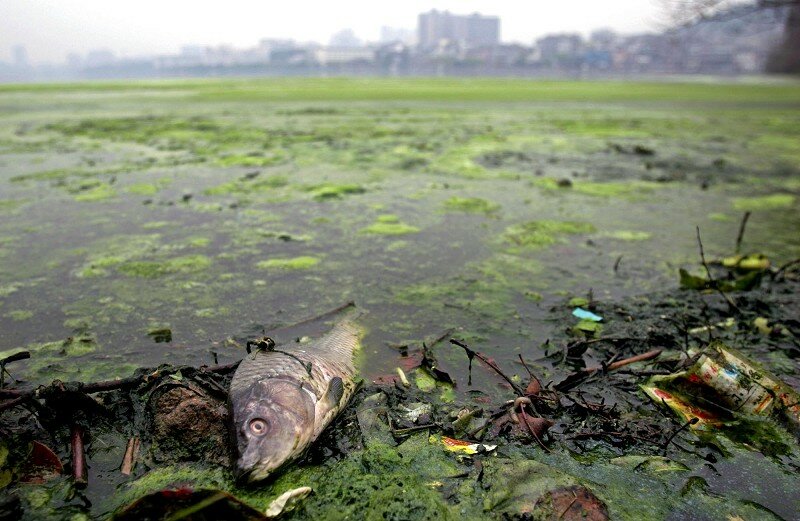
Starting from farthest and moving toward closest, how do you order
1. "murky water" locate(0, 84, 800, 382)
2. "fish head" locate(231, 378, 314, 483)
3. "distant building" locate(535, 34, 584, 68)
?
"distant building" locate(535, 34, 584, 68)
"murky water" locate(0, 84, 800, 382)
"fish head" locate(231, 378, 314, 483)

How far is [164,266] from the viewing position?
4.22 metres

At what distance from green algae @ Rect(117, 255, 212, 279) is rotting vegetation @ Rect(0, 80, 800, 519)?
3 centimetres

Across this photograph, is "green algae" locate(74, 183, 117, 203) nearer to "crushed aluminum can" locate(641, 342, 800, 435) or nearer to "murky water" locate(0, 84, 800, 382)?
"murky water" locate(0, 84, 800, 382)

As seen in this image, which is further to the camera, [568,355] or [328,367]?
[568,355]

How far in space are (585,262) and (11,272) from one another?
4.47 meters

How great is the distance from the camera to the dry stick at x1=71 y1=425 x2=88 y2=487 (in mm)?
1885

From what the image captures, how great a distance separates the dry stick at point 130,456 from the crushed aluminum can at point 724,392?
2.19 meters

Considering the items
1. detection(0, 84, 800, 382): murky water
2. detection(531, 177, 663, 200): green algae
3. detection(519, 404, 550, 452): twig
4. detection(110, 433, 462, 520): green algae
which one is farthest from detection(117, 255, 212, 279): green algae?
detection(531, 177, 663, 200): green algae

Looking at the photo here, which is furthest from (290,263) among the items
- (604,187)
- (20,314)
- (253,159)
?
(253,159)

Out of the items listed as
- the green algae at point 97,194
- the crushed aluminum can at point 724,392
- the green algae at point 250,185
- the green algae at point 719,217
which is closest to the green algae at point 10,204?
the green algae at point 97,194

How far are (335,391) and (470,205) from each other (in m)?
4.25

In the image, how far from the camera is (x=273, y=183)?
23.7 feet

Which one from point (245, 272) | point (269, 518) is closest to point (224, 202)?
point (245, 272)

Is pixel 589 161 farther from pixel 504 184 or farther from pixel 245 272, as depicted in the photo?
pixel 245 272
